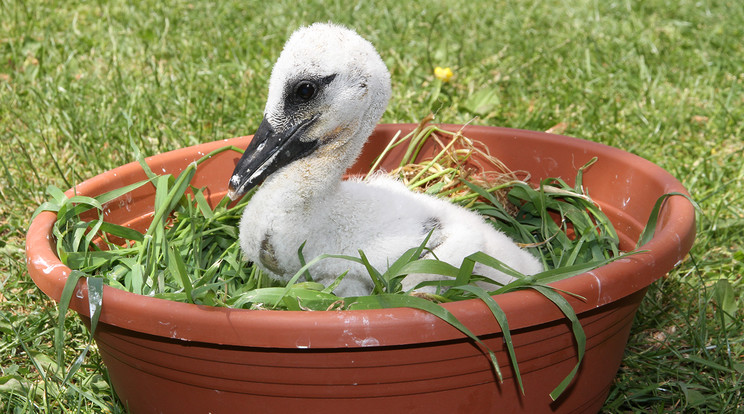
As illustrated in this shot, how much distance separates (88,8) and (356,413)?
4.43 meters

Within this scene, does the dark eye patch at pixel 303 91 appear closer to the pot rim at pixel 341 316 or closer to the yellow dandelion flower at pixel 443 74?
the pot rim at pixel 341 316

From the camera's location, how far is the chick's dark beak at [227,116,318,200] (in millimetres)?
2164

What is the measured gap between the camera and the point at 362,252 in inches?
77.2

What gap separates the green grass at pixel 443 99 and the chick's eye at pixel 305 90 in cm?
106

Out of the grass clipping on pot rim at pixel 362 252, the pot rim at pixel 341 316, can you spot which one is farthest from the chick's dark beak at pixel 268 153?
the pot rim at pixel 341 316

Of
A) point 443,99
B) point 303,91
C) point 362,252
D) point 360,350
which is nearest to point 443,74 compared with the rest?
point 443,99

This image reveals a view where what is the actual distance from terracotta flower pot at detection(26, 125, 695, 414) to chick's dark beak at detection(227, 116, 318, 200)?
51cm

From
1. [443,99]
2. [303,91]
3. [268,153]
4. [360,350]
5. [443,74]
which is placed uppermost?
[303,91]

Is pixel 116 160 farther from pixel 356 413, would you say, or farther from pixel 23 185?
pixel 356 413

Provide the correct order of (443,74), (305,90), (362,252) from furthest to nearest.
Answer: (443,74)
(305,90)
(362,252)

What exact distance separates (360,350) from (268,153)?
0.72 m

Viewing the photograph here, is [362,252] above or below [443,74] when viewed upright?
above

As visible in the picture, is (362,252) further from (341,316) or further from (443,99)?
(443,99)

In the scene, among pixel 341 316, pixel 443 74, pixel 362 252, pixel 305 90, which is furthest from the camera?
pixel 443 74
